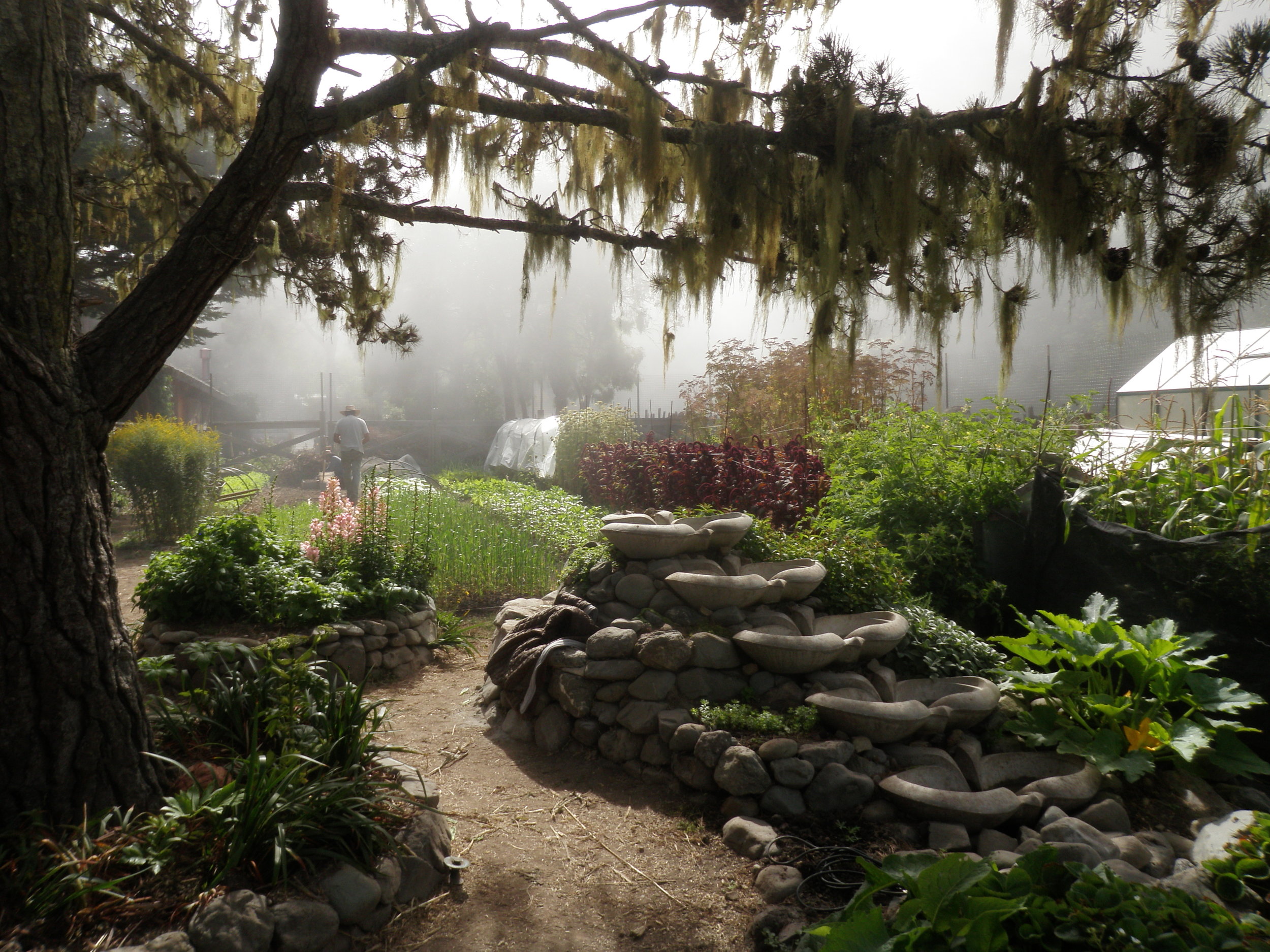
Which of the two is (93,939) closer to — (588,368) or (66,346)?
(66,346)

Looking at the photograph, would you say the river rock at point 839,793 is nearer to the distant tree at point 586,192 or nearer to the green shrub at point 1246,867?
the green shrub at point 1246,867

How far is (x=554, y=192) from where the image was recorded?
3334mm

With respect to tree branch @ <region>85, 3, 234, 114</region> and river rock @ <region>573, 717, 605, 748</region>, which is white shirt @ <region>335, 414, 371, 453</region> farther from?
river rock @ <region>573, 717, 605, 748</region>

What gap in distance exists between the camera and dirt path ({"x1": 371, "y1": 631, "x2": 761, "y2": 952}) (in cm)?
214

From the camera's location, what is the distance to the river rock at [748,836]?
2523 mm

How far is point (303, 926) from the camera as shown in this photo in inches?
73.5

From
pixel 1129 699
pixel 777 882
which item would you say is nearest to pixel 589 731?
pixel 777 882

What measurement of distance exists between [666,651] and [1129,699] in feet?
6.16

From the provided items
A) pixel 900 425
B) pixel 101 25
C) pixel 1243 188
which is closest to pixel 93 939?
pixel 1243 188

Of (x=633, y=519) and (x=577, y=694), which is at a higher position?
(x=633, y=519)

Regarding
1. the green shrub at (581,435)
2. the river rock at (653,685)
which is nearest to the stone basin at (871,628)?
the river rock at (653,685)

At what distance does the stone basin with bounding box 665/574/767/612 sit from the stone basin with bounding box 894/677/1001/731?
0.79 m

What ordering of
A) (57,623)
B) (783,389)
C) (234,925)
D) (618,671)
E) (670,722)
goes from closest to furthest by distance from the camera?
(234,925) < (57,623) < (670,722) < (618,671) < (783,389)

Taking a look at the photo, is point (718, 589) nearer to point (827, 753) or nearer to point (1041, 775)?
point (827, 753)
